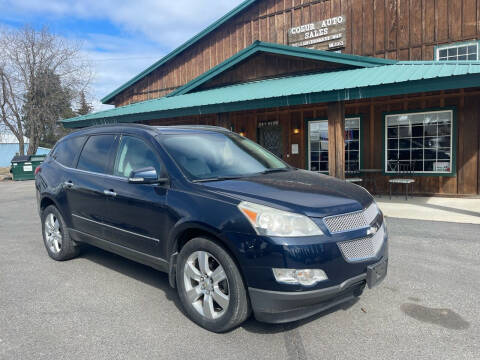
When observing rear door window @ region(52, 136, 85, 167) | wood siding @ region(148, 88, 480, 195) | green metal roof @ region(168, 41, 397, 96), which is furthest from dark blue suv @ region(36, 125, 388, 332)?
green metal roof @ region(168, 41, 397, 96)

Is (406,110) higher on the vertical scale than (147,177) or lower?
higher

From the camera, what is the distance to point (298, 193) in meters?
3.20

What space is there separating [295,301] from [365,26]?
40.2 ft

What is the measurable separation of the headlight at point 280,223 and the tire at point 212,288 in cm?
40

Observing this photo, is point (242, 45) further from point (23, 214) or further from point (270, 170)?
point (270, 170)

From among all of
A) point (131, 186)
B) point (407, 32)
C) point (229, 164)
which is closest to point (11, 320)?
point (131, 186)

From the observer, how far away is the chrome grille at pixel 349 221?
115 inches

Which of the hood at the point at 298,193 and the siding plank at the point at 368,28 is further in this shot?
the siding plank at the point at 368,28

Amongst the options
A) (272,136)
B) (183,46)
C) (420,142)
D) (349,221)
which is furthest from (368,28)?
(349,221)

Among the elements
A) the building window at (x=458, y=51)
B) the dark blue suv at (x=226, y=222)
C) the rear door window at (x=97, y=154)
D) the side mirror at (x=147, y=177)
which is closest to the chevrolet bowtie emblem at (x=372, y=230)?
the dark blue suv at (x=226, y=222)

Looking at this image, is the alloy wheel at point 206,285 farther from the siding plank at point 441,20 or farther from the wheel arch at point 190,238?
the siding plank at point 441,20

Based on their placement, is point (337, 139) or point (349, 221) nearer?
point (349, 221)

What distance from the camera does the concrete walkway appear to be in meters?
7.89

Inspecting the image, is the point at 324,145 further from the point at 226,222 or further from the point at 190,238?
the point at 226,222
